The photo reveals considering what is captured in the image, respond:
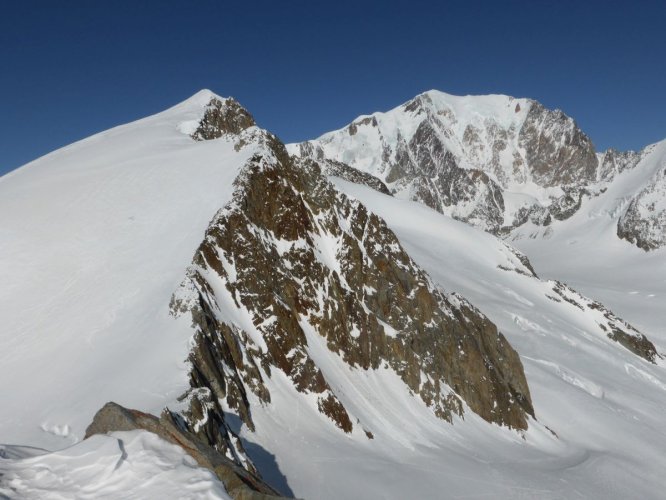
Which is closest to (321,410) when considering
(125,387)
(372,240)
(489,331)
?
(125,387)

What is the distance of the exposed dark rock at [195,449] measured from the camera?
8531 mm

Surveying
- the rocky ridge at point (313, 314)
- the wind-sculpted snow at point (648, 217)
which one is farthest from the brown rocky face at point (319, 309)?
the wind-sculpted snow at point (648, 217)

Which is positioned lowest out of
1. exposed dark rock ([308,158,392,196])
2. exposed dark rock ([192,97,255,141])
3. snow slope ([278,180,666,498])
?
snow slope ([278,180,666,498])

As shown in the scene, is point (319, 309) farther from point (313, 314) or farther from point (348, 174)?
point (348, 174)

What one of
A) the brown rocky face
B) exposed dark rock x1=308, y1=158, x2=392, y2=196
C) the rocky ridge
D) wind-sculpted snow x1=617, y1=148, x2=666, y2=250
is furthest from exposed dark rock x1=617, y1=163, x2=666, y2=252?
the brown rocky face

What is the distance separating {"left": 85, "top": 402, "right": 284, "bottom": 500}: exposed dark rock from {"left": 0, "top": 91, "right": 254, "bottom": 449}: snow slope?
6.79 metres

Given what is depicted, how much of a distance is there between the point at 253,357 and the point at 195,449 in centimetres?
1689

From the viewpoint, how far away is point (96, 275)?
25.9 m

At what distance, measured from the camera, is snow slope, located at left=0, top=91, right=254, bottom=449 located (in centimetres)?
1836

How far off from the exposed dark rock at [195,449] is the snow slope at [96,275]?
22.3 ft

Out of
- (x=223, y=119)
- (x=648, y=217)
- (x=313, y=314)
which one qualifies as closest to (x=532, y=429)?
(x=313, y=314)

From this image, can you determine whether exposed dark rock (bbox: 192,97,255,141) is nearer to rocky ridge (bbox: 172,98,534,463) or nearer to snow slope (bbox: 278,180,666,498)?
rocky ridge (bbox: 172,98,534,463)

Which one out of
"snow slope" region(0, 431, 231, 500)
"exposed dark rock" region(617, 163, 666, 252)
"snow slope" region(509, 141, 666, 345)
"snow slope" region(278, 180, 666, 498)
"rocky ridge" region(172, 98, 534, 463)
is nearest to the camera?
"snow slope" region(0, 431, 231, 500)

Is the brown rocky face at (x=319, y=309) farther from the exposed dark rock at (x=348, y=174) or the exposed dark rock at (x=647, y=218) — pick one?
the exposed dark rock at (x=647, y=218)
